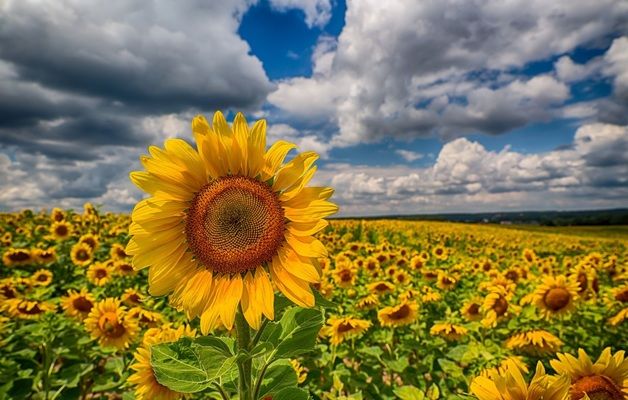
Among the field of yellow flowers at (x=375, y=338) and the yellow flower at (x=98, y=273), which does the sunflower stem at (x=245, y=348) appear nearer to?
the field of yellow flowers at (x=375, y=338)

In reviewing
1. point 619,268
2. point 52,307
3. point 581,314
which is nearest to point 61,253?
point 52,307

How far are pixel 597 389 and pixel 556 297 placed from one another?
3.42 meters

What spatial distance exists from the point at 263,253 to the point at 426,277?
6.54 m

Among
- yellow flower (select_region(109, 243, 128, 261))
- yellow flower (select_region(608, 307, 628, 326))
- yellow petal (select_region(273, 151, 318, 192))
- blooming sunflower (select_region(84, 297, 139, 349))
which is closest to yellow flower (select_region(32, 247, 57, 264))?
yellow flower (select_region(109, 243, 128, 261))

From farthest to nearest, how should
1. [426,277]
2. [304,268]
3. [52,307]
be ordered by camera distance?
[426,277], [52,307], [304,268]

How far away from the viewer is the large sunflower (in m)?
1.60

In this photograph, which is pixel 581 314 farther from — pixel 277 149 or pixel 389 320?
pixel 277 149

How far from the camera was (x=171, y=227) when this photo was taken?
171cm

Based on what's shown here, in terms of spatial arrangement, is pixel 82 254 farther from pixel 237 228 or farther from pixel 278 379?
pixel 237 228

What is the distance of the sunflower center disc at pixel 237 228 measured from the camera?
164 cm

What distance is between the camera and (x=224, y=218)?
5.41 feet

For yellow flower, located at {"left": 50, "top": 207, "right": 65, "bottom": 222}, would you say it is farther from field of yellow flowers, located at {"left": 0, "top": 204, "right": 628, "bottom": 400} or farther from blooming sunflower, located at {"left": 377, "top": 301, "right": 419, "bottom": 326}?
blooming sunflower, located at {"left": 377, "top": 301, "right": 419, "bottom": 326}

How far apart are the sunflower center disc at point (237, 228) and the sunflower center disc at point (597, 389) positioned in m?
1.59

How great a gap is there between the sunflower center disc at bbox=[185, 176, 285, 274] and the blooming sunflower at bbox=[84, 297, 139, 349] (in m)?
3.05
